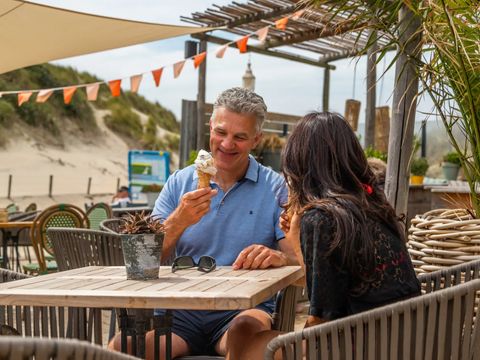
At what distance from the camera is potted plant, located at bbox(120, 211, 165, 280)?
2.23 metres

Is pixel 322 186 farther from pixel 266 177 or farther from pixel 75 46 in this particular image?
pixel 75 46

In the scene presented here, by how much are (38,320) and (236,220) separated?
2.44 ft

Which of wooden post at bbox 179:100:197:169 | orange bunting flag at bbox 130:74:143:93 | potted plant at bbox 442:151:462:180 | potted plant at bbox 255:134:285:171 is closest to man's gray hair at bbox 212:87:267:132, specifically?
orange bunting flag at bbox 130:74:143:93

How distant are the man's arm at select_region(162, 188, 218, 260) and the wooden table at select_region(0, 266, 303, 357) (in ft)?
0.65

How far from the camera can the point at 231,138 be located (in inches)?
111

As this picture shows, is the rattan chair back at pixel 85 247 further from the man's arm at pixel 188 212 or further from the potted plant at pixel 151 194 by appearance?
A: the potted plant at pixel 151 194

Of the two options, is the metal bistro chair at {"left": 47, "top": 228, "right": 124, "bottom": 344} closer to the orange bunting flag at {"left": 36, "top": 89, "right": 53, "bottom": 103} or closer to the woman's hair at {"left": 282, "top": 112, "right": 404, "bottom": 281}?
the woman's hair at {"left": 282, "top": 112, "right": 404, "bottom": 281}

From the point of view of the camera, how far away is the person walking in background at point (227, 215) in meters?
2.53

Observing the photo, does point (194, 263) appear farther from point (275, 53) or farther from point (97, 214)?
point (275, 53)

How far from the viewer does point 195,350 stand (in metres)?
2.56

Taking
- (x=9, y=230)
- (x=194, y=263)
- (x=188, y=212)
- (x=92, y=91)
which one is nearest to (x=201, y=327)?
(x=194, y=263)

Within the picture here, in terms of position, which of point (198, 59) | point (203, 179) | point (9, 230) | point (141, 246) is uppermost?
point (198, 59)

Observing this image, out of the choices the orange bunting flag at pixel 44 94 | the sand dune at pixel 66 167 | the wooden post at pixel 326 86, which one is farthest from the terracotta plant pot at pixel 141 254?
the sand dune at pixel 66 167

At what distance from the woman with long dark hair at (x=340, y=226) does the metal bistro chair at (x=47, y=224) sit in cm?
387
